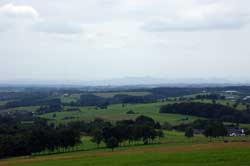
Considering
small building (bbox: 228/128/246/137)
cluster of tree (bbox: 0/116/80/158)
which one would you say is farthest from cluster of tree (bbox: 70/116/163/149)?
small building (bbox: 228/128/246/137)

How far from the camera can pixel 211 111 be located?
114 m

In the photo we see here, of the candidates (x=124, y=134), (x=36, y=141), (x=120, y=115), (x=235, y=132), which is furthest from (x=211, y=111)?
(x=36, y=141)

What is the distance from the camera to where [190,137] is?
7856 centimetres

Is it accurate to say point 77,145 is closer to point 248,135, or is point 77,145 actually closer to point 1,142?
point 1,142

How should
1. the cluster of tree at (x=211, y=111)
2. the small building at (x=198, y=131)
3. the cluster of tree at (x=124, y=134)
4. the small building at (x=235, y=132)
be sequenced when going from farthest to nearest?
the cluster of tree at (x=211, y=111) → the small building at (x=198, y=131) → the small building at (x=235, y=132) → the cluster of tree at (x=124, y=134)

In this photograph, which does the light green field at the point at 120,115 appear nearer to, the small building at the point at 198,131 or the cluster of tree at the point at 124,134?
the small building at the point at 198,131

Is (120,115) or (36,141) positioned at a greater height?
(120,115)

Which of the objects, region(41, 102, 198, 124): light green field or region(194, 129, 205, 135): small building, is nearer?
region(194, 129, 205, 135): small building

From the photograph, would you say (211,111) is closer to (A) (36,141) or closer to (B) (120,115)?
(B) (120,115)

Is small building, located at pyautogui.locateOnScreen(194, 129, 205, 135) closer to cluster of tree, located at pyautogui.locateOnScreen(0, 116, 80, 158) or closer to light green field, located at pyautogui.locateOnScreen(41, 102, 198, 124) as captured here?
light green field, located at pyautogui.locateOnScreen(41, 102, 198, 124)

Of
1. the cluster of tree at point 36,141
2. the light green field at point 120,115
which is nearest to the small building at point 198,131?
the light green field at point 120,115

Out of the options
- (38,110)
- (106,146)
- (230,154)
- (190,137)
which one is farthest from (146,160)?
(38,110)

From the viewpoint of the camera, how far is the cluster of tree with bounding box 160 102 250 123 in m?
107

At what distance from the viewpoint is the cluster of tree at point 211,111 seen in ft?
351
